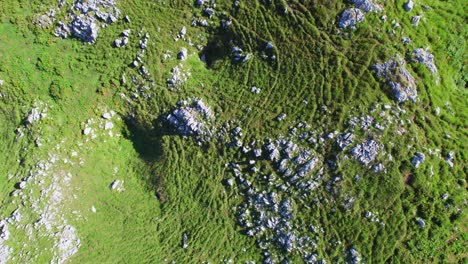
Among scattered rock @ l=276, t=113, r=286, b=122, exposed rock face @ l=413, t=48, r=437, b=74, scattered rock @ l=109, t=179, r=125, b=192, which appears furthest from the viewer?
scattered rock @ l=109, t=179, r=125, b=192

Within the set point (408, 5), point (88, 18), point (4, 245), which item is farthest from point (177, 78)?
point (408, 5)

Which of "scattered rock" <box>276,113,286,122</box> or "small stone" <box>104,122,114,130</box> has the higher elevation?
"scattered rock" <box>276,113,286,122</box>

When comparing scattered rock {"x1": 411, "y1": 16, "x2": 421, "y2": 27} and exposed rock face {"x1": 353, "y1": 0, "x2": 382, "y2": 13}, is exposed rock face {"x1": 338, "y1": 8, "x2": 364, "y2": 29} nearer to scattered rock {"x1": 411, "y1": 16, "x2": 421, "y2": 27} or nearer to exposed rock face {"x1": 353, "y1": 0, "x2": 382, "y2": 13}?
exposed rock face {"x1": 353, "y1": 0, "x2": 382, "y2": 13}

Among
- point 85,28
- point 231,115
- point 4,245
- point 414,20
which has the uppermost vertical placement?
point 414,20

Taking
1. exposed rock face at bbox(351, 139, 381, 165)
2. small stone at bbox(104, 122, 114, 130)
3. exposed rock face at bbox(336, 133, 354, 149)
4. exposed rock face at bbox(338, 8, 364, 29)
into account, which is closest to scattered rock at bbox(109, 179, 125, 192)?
small stone at bbox(104, 122, 114, 130)

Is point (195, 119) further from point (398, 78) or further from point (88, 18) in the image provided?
point (398, 78)

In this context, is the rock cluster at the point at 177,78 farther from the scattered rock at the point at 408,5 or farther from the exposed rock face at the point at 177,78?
the scattered rock at the point at 408,5

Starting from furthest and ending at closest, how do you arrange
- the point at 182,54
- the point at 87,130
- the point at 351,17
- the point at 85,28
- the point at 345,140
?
the point at 85,28, the point at 182,54, the point at 87,130, the point at 351,17, the point at 345,140
